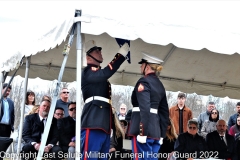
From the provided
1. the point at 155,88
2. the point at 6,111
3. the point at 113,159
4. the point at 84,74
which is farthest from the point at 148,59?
the point at 6,111

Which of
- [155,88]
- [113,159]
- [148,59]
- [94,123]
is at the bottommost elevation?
[113,159]

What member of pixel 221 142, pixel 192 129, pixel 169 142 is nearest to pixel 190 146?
pixel 192 129

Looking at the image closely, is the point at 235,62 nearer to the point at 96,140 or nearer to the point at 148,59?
the point at 148,59

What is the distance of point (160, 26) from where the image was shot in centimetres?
514

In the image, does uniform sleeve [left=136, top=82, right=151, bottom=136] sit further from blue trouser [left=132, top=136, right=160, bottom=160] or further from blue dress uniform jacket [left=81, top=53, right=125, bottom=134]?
blue dress uniform jacket [left=81, top=53, right=125, bottom=134]

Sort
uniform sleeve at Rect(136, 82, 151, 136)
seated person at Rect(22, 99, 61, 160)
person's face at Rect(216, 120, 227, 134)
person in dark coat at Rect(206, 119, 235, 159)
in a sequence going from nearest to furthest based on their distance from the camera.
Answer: uniform sleeve at Rect(136, 82, 151, 136)
seated person at Rect(22, 99, 61, 160)
person in dark coat at Rect(206, 119, 235, 159)
person's face at Rect(216, 120, 227, 134)

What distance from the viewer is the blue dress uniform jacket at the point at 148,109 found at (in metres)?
5.37

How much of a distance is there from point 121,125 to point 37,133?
1344mm

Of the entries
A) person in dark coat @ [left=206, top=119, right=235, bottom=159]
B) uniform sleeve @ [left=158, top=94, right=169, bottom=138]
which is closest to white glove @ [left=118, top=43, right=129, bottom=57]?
uniform sleeve @ [left=158, top=94, right=169, bottom=138]

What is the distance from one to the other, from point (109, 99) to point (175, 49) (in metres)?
1.36

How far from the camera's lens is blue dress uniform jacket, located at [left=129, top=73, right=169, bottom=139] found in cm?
537

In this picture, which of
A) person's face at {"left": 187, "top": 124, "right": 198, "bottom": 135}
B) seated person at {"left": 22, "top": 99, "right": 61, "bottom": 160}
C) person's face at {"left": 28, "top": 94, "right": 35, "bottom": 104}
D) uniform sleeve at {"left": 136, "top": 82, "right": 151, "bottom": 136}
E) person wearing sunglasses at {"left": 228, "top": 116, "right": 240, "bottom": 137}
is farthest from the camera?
person's face at {"left": 28, "top": 94, "right": 35, "bottom": 104}

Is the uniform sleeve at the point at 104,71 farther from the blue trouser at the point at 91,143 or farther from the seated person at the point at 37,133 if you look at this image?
the seated person at the point at 37,133

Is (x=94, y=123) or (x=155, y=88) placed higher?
(x=155, y=88)
